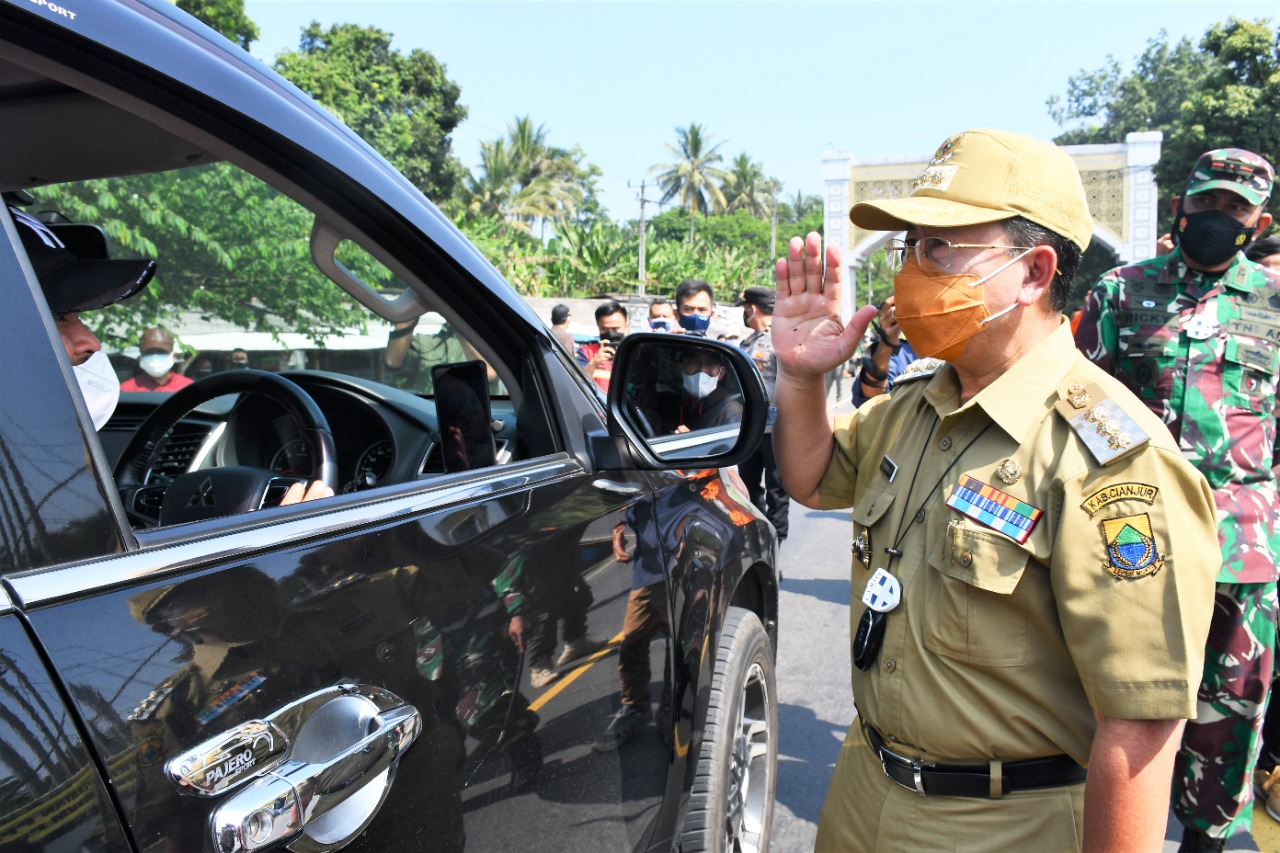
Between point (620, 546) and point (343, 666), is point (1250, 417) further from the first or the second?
point (343, 666)

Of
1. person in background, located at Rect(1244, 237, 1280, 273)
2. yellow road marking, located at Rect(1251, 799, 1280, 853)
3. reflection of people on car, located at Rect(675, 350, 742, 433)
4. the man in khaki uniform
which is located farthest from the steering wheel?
person in background, located at Rect(1244, 237, 1280, 273)

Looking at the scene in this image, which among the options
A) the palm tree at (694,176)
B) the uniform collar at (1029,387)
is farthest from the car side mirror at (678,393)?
the palm tree at (694,176)

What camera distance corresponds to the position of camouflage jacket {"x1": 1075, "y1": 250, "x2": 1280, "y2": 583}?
8.38 feet

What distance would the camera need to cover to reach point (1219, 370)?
2623mm

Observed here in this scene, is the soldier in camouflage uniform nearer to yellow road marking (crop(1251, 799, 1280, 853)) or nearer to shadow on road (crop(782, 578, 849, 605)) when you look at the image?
yellow road marking (crop(1251, 799, 1280, 853))

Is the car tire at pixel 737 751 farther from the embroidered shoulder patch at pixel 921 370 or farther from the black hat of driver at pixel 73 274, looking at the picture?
the black hat of driver at pixel 73 274

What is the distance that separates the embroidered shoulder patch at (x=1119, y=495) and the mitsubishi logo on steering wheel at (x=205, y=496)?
144cm

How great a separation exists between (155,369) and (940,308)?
2.72m

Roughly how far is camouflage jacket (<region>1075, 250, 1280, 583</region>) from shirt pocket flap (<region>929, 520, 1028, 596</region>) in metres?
1.45

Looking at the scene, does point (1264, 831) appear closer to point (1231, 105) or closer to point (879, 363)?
point (879, 363)

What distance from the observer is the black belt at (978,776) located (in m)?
1.47

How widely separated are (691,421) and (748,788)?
40.9 inches

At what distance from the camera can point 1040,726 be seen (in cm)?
144

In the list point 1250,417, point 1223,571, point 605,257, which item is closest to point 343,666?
point 1223,571
